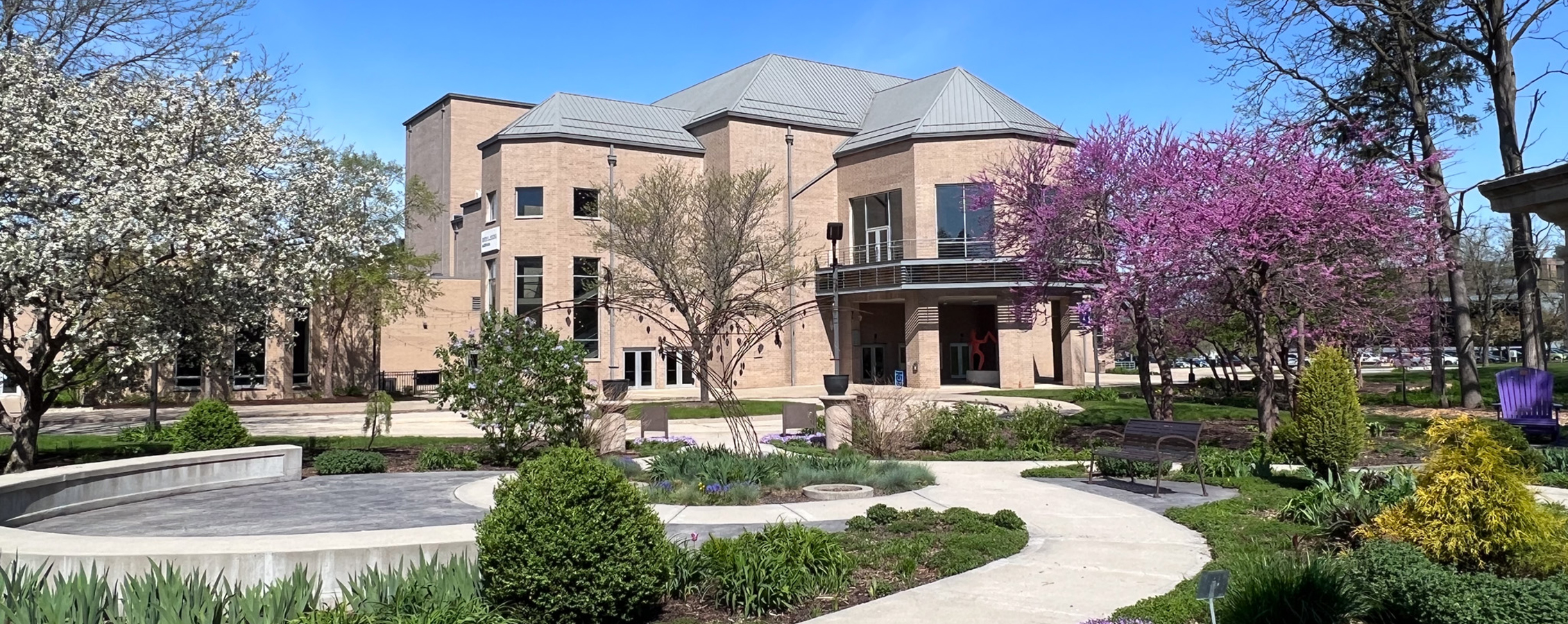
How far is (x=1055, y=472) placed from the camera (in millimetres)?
13211

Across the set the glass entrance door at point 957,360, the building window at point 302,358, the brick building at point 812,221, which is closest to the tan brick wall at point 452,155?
the brick building at point 812,221

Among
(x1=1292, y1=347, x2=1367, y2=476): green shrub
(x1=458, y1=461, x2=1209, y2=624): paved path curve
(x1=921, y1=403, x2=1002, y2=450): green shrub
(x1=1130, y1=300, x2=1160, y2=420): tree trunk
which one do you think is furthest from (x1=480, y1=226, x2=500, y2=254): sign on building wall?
(x1=1292, y1=347, x2=1367, y2=476): green shrub

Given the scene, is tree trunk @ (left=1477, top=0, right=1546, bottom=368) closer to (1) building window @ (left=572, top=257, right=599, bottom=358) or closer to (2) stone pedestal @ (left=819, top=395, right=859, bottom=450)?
(2) stone pedestal @ (left=819, top=395, right=859, bottom=450)

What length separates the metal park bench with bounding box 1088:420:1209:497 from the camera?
1127 cm

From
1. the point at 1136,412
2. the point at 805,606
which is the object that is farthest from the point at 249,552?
the point at 1136,412

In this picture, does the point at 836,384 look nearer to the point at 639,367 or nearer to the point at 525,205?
the point at 639,367

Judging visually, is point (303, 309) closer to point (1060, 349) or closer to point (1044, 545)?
point (1044, 545)

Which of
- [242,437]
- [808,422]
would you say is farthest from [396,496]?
[808,422]

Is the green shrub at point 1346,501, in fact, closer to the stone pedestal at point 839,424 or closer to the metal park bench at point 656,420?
the stone pedestal at point 839,424

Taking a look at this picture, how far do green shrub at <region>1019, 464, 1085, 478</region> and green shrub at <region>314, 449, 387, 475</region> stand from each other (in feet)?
30.6

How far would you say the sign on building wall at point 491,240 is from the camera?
39.2m

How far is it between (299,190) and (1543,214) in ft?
52.1

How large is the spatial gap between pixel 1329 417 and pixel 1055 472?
141 inches

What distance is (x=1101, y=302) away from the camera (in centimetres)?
1731
